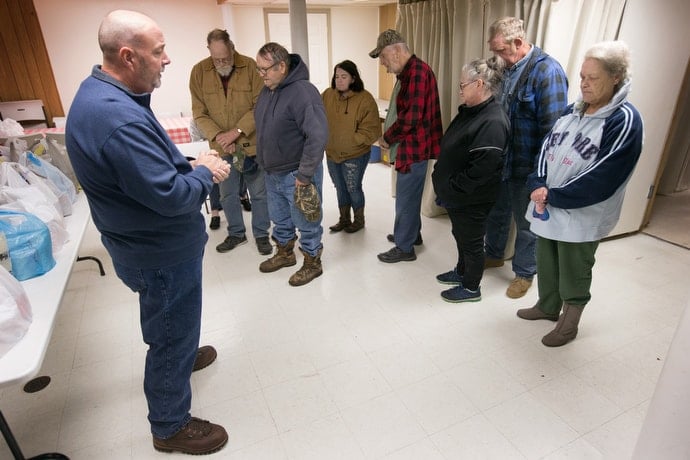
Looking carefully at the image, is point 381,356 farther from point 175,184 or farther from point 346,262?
point 175,184

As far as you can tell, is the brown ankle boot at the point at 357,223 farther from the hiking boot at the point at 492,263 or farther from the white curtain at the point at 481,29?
the hiking boot at the point at 492,263

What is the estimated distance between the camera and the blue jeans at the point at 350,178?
3.12m

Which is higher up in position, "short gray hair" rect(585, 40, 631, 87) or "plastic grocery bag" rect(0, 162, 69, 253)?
"short gray hair" rect(585, 40, 631, 87)

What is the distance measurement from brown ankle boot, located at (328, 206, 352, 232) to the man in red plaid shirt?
0.69 metres

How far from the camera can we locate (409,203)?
274cm

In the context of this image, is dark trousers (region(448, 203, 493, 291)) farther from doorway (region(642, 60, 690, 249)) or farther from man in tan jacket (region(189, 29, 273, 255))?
doorway (region(642, 60, 690, 249))

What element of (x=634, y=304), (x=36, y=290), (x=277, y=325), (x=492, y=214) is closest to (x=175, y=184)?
(x=36, y=290)

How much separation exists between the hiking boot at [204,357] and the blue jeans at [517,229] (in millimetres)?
1827

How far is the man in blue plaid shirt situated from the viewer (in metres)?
2.09

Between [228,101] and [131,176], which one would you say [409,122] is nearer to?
[228,101]

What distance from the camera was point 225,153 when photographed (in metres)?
2.85

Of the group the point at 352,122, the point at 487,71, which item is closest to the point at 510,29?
the point at 487,71

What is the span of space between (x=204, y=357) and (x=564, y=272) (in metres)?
1.78

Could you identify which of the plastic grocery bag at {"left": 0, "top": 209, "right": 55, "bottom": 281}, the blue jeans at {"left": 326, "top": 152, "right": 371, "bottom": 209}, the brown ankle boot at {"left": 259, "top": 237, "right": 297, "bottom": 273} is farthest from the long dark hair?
the plastic grocery bag at {"left": 0, "top": 209, "right": 55, "bottom": 281}
